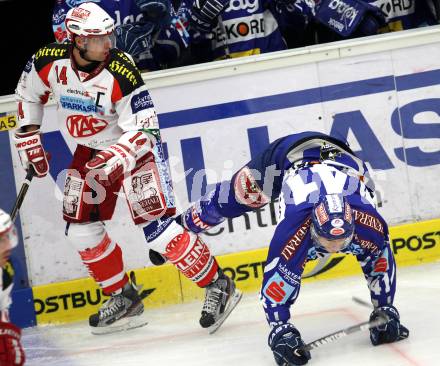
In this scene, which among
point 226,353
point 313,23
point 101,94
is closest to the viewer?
point 226,353

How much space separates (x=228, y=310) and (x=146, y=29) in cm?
158

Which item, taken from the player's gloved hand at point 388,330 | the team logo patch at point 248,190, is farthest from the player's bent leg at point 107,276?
the player's gloved hand at point 388,330

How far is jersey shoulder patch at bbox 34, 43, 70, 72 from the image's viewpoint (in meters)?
5.25

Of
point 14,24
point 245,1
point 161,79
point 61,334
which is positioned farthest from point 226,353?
point 14,24

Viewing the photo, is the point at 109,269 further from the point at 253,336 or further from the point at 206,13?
the point at 206,13

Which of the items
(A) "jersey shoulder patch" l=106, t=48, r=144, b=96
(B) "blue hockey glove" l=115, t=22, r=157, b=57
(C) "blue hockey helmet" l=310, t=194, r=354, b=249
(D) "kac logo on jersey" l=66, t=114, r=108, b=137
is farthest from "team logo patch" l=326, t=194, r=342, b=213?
(B) "blue hockey glove" l=115, t=22, r=157, b=57

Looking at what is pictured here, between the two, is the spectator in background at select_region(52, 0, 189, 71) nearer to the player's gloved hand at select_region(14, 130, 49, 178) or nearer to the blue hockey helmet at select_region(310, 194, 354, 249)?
the player's gloved hand at select_region(14, 130, 49, 178)

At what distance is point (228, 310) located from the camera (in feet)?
17.4

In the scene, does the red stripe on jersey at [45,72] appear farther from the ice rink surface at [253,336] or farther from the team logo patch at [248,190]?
the ice rink surface at [253,336]

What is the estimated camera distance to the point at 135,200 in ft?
17.3

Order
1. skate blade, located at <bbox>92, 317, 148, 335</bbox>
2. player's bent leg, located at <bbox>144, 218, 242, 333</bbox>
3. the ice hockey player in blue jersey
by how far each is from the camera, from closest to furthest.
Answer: the ice hockey player in blue jersey, player's bent leg, located at <bbox>144, 218, 242, 333</bbox>, skate blade, located at <bbox>92, 317, 148, 335</bbox>

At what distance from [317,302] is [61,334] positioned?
4.21ft

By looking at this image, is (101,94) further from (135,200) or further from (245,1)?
(245,1)

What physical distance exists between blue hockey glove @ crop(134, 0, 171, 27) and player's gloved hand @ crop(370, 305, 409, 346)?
213 cm
